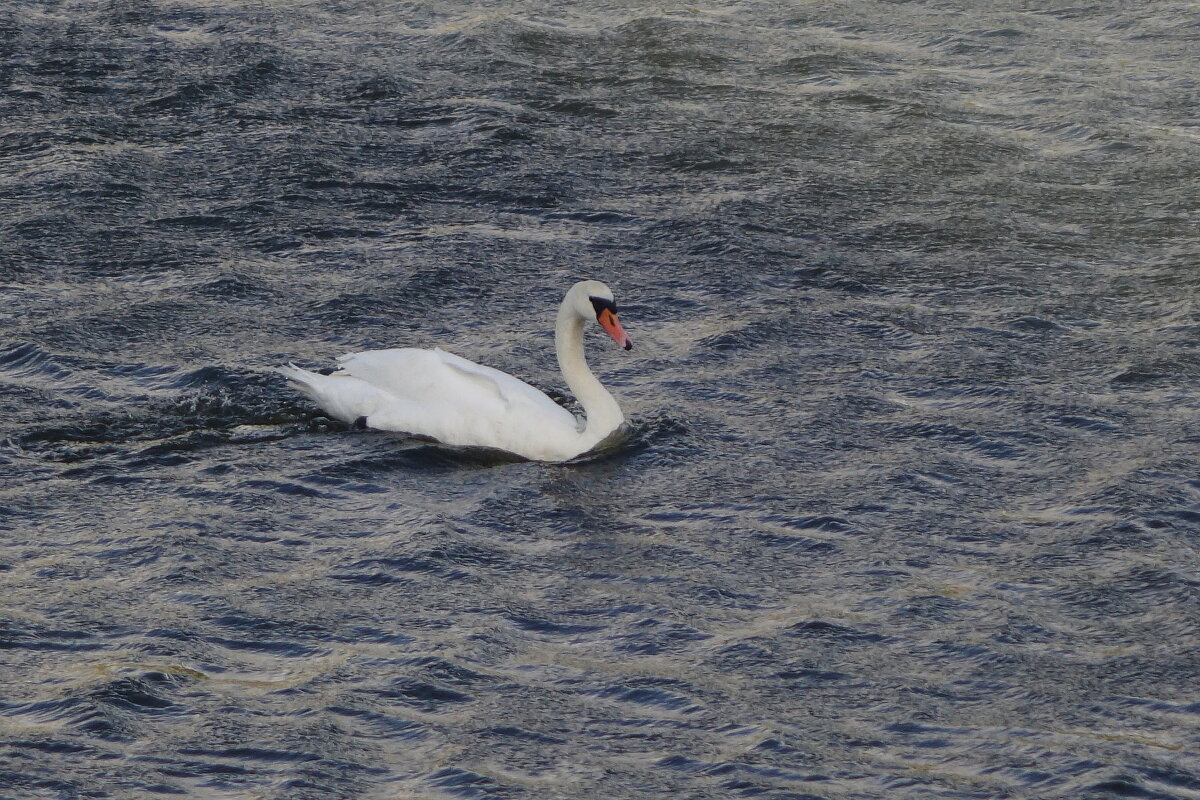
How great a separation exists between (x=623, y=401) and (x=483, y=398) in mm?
1014

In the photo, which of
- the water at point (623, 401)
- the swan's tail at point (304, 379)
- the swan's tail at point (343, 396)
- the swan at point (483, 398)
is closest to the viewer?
the water at point (623, 401)

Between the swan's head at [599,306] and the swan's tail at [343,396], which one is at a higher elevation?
the swan's head at [599,306]

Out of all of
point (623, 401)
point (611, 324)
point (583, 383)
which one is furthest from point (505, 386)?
point (623, 401)

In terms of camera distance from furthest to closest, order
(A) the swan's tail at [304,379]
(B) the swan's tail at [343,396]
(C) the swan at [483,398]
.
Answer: (A) the swan's tail at [304,379], (B) the swan's tail at [343,396], (C) the swan at [483,398]

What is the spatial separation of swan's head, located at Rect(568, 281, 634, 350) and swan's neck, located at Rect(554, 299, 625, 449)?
0.10 meters

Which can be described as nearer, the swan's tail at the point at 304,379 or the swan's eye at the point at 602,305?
the swan's eye at the point at 602,305

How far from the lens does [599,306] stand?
10617 mm

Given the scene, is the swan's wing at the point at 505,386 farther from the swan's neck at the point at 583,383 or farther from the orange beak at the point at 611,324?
the orange beak at the point at 611,324

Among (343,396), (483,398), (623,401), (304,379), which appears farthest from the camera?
(623,401)

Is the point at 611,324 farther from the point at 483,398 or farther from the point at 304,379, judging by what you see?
the point at 304,379

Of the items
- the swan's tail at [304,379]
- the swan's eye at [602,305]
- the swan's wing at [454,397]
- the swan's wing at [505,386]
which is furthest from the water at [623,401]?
the swan's eye at [602,305]

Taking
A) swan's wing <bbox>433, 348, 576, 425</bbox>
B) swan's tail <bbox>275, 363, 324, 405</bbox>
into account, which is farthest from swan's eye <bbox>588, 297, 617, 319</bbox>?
swan's tail <bbox>275, 363, 324, 405</bbox>

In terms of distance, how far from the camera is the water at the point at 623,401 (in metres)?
7.62

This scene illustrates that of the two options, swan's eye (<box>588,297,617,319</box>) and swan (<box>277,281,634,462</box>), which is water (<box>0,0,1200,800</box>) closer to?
swan (<box>277,281,634,462</box>)
